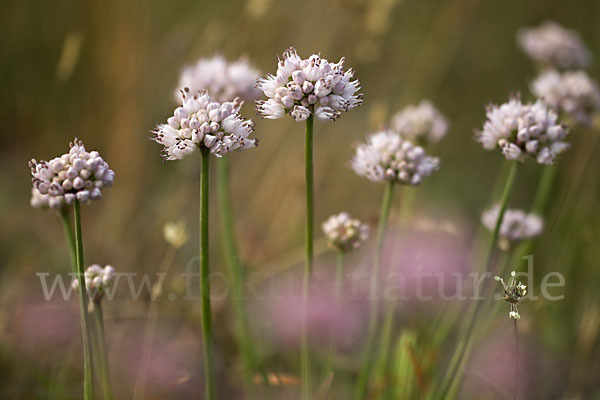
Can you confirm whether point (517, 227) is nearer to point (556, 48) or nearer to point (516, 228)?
point (516, 228)

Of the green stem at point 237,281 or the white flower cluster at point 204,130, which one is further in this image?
the green stem at point 237,281

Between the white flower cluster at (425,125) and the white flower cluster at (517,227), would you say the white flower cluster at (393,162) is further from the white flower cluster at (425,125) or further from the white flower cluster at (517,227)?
the white flower cluster at (425,125)

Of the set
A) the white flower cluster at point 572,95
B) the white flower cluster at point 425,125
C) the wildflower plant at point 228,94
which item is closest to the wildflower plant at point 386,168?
the wildflower plant at point 228,94

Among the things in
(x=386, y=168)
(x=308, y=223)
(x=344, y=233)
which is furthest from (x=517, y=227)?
(x=308, y=223)

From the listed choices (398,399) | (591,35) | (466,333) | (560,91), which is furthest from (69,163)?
(591,35)

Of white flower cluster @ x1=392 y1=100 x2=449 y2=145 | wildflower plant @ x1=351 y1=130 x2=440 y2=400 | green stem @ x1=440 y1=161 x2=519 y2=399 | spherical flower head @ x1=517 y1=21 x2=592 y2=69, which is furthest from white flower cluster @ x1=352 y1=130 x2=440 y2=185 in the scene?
spherical flower head @ x1=517 y1=21 x2=592 y2=69

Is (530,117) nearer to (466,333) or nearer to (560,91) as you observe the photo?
(466,333)
